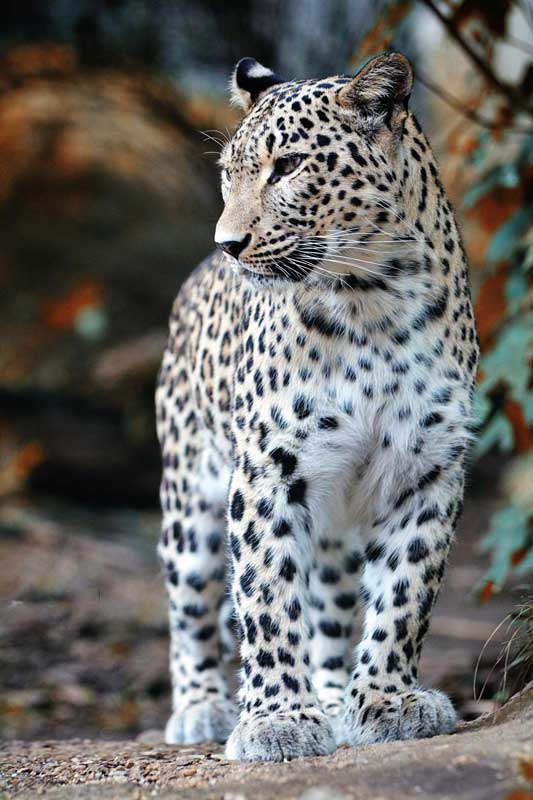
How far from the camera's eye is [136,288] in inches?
578

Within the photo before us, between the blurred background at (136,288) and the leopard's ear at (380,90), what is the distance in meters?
1.61

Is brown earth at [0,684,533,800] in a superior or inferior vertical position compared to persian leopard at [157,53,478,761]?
inferior

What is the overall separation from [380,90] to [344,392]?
123cm

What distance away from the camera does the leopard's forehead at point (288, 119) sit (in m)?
4.89

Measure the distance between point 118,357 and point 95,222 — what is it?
297cm

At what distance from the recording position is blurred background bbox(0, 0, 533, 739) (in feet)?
22.6

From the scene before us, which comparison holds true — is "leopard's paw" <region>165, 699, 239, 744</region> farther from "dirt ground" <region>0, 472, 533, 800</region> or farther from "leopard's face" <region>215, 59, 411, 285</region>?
"leopard's face" <region>215, 59, 411, 285</region>

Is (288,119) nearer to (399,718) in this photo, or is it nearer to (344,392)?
(344,392)

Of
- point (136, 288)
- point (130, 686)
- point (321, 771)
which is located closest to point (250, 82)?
point (321, 771)

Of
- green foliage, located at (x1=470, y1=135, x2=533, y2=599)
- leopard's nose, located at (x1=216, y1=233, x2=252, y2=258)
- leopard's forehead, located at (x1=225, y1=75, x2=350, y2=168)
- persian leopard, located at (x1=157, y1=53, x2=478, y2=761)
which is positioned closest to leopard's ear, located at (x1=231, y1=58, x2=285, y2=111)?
persian leopard, located at (x1=157, y1=53, x2=478, y2=761)

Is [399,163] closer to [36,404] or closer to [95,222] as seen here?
[36,404]

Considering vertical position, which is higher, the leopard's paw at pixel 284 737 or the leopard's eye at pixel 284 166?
the leopard's eye at pixel 284 166

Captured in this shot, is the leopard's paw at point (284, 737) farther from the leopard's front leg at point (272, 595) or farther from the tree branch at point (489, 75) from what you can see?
the tree branch at point (489, 75)

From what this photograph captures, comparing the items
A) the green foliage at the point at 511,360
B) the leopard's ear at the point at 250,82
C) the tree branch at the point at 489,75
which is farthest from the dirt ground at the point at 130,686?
the tree branch at the point at 489,75
